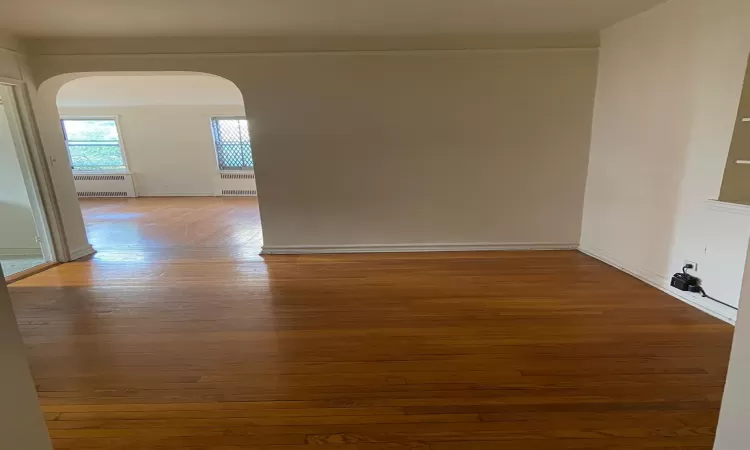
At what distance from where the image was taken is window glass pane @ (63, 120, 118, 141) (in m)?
8.19

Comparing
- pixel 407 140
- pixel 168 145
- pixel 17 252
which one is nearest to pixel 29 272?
pixel 17 252

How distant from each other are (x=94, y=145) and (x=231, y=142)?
3.21 meters

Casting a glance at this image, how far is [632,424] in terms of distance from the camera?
1.55 m

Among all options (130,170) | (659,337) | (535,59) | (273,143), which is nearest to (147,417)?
(273,143)

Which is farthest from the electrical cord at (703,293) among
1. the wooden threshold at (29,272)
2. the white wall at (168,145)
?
the white wall at (168,145)

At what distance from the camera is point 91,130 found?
27.0 feet

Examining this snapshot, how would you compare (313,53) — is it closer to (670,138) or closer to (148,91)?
(670,138)

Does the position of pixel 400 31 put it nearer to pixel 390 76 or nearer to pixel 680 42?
pixel 390 76

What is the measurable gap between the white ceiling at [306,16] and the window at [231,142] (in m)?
5.05

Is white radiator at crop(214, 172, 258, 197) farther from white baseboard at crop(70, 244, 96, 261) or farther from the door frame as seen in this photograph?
the door frame

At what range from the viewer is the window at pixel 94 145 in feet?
26.9

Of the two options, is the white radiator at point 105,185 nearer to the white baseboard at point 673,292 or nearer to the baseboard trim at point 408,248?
the baseboard trim at point 408,248

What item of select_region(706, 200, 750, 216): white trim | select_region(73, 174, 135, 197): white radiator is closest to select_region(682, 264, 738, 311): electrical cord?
select_region(706, 200, 750, 216): white trim

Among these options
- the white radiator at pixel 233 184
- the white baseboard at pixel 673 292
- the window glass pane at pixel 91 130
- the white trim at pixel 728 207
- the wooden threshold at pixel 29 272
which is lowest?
the white baseboard at pixel 673 292
